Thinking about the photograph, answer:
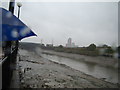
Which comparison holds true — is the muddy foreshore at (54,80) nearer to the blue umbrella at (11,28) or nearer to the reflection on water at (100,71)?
the blue umbrella at (11,28)

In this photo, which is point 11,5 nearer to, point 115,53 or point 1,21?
point 1,21

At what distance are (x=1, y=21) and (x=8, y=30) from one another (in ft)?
0.76

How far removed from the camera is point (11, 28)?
2656 millimetres

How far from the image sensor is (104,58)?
3008 centimetres

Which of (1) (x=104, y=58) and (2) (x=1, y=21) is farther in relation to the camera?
(1) (x=104, y=58)

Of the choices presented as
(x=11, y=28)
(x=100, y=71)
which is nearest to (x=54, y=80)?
(x=11, y=28)

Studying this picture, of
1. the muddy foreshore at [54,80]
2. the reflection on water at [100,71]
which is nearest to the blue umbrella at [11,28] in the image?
the muddy foreshore at [54,80]

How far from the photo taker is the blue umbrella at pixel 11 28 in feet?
8.17

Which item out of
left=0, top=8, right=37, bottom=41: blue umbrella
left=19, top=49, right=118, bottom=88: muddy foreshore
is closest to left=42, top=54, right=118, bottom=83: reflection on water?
left=19, top=49, right=118, bottom=88: muddy foreshore

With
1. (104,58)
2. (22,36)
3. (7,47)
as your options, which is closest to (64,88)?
(7,47)

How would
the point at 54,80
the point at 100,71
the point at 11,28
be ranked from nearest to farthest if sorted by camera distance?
the point at 11,28 < the point at 54,80 < the point at 100,71

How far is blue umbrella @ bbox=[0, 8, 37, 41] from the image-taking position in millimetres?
2490

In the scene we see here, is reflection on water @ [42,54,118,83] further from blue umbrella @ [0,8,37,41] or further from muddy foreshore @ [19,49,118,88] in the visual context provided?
blue umbrella @ [0,8,37,41]

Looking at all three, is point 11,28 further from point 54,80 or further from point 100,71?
point 100,71
